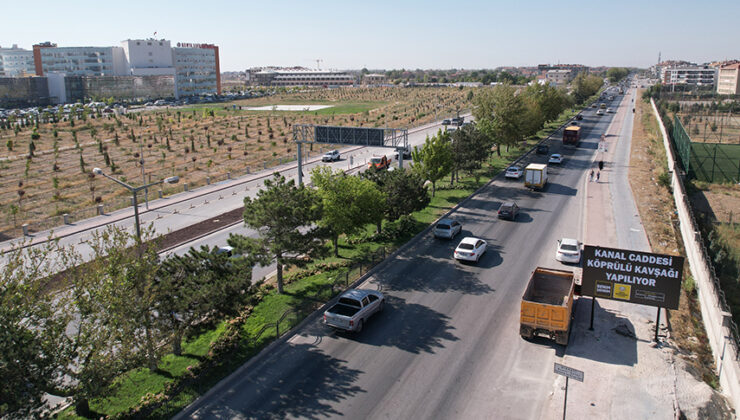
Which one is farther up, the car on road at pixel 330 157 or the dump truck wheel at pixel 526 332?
the car on road at pixel 330 157

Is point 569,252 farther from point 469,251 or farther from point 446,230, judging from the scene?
point 446,230

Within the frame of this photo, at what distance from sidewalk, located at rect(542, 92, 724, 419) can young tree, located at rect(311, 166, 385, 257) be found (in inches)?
441

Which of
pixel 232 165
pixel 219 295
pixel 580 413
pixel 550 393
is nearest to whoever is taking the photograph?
pixel 580 413

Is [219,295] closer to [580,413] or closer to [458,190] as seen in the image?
[580,413]

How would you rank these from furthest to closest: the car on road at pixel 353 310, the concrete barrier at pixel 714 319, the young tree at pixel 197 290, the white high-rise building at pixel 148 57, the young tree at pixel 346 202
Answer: the white high-rise building at pixel 148 57 < the young tree at pixel 346 202 < the car on road at pixel 353 310 < the young tree at pixel 197 290 < the concrete barrier at pixel 714 319

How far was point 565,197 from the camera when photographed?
43.0 meters

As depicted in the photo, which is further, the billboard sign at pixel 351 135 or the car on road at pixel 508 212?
the billboard sign at pixel 351 135

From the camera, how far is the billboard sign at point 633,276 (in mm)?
18922

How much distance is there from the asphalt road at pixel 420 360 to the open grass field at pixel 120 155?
26.7 m

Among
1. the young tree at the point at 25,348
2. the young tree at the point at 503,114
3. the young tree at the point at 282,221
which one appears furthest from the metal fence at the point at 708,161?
the young tree at the point at 25,348

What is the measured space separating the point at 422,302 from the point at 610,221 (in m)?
18.5

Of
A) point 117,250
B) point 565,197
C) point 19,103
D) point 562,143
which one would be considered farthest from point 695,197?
point 19,103

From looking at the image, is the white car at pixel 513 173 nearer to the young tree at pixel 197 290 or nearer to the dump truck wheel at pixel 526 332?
the dump truck wheel at pixel 526 332

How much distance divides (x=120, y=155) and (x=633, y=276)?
63.4 m
